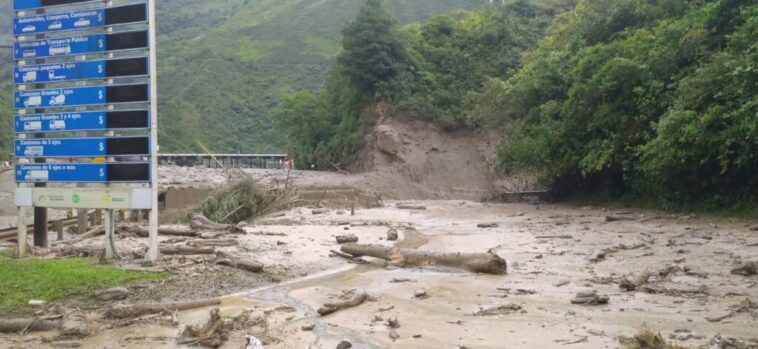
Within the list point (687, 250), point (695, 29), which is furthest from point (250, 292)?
point (695, 29)

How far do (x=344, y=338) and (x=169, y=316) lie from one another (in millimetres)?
2344

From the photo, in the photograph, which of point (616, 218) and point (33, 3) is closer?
point (33, 3)

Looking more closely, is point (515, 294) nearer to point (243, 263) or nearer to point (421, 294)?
point (421, 294)

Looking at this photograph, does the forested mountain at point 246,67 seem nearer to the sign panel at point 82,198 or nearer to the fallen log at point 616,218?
the fallen log at point 616,218

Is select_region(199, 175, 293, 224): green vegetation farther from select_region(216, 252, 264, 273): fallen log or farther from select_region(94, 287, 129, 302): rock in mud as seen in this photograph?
select_region(94, 287, 129, 302): rock in mud

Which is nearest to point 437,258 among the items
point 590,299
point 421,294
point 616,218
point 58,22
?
point 421,294

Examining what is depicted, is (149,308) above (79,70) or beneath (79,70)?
beneath

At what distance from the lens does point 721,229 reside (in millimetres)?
14859

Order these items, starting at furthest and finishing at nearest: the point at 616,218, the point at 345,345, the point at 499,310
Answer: the point at 616,218
the point at 499,310
the point at 345,345

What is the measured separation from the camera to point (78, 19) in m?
11.3

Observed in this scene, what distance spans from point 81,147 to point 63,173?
0.59 m

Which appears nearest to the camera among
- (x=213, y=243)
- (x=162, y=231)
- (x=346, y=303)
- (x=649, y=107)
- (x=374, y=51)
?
(x=346, y=303)

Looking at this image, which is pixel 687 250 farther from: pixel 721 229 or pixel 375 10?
pixel 375 10

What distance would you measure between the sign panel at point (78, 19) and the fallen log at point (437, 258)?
5477 millimetres
